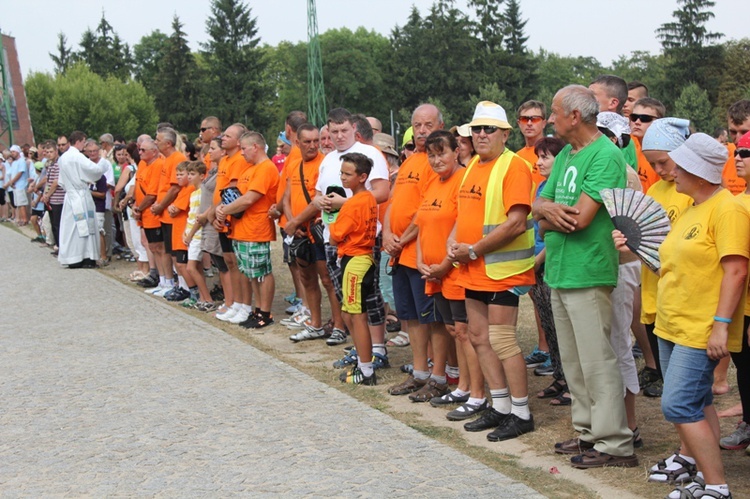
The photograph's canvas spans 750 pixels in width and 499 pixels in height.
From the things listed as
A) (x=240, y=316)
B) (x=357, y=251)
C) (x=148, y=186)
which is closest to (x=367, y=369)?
(x=357, y=251)

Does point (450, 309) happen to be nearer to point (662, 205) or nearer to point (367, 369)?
point (367, 369)

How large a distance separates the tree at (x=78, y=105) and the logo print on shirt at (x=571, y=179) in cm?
8064

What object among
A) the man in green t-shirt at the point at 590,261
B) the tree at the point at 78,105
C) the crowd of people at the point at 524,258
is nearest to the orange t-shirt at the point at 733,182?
Answer: the crowd of people at the point at 524,258

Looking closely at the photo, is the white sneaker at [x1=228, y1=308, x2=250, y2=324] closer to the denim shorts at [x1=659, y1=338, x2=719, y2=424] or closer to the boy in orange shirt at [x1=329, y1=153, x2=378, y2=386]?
the boy in orange shirt at [x1=329, y1=153, x2=378, y2=386]

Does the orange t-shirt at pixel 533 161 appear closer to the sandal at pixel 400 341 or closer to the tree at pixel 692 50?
the sandal at pixel 400 341

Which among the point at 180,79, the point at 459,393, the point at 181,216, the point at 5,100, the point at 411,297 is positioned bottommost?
the point at 459,393

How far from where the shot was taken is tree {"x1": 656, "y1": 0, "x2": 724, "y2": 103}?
247 ft

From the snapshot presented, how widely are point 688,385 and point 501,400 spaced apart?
6.18 ft

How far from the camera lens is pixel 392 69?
97500 mm

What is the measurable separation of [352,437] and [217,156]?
6.25 m

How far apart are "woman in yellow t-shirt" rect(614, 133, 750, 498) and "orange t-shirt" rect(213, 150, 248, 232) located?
6933 mm

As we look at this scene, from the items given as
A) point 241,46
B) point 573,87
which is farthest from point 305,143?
point 241,46

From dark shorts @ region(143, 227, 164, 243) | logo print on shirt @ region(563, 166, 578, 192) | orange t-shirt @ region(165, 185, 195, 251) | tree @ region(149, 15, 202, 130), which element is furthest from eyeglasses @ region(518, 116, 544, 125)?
tree @ region(149, 15, 202, 130)

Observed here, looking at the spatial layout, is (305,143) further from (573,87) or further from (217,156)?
(573,87)
